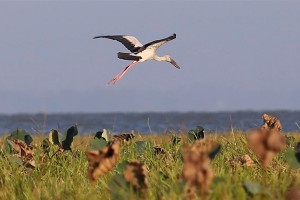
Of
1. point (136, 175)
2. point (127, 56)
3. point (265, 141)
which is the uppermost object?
point (127, 56)

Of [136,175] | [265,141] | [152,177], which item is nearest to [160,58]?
[152,177]

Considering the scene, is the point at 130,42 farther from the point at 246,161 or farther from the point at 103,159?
the point at 103,159

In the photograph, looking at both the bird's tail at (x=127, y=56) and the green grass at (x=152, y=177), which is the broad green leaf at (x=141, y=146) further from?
the bird's tail at (x=127, y=56)

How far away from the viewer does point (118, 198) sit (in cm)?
394

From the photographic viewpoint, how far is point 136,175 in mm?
3824

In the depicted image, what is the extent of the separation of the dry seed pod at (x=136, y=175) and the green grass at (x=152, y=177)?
0.07 meters

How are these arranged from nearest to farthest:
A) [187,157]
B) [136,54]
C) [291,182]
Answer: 1. [187,157]
2. [291,182]
3. [136,54]

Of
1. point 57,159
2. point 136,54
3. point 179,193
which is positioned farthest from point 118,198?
point 136,54

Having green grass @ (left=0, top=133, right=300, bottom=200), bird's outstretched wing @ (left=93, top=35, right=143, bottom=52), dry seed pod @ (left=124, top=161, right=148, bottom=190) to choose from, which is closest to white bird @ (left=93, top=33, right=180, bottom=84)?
bird's outstretched wing @ (left=93, top=35, right=143, bottom=52)

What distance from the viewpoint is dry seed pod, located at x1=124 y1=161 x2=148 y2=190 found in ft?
12.3

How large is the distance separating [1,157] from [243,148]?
2.25m

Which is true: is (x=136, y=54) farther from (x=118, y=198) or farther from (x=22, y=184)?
(x=118, y=198)

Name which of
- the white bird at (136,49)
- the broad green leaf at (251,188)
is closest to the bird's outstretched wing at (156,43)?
the white bird at (136,49)

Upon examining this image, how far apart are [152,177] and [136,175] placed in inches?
46.1
